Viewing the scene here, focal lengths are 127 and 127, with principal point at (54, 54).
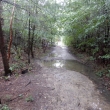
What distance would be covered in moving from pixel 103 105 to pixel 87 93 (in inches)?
A: 35.0

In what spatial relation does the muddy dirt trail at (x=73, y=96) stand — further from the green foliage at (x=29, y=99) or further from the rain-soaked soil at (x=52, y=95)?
the green foliage at (x=29, y=99)

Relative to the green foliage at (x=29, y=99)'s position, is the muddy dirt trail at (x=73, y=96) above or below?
below

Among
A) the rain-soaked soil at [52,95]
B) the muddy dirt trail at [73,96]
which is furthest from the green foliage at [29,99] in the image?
the muddy dirt trail at [73,96]

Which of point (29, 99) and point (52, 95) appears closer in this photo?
point (29, 99)

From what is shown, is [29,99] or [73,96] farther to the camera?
[73,96]

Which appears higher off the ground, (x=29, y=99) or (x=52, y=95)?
(x=29, y=99)

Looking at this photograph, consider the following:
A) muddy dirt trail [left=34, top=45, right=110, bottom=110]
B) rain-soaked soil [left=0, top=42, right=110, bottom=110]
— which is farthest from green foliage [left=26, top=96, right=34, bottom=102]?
muddy dirt trail [left=34, top=45, right=110, bottom=110]

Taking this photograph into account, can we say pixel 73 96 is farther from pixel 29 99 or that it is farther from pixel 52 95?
pixel 29 99

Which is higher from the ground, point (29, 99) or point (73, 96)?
point (29, 99)

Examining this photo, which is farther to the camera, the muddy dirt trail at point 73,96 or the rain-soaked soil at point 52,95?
the muddy dirt trail at point 73,96

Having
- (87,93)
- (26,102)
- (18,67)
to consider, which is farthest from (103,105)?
(18,67)

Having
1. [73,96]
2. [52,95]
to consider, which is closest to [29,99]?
[52,95]

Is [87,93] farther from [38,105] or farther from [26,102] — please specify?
[26,102]

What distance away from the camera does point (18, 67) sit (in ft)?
25.8
